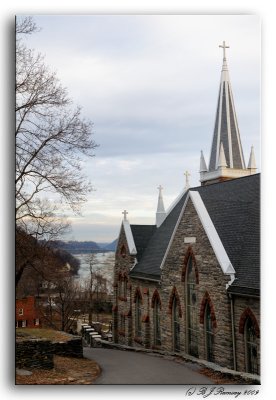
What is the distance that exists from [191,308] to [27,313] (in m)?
3.98

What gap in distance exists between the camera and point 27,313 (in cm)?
879

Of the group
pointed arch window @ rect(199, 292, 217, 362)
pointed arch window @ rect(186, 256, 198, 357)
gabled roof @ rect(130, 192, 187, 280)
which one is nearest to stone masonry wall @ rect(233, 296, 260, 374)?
pointed arch window @ rect(199, 292, 217, 362)

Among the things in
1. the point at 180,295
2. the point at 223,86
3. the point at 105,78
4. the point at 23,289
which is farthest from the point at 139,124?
the point at 180,295

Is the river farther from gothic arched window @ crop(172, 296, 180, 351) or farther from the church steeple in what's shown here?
the church steeple

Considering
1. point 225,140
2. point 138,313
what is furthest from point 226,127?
point 138,313

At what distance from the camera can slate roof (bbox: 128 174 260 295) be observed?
9117mm

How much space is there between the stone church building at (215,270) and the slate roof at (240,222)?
0.02 meters

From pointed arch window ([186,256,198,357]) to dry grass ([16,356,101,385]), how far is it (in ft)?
9.03

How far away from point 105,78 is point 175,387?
5.34 meters

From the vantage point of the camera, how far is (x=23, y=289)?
8602 mm

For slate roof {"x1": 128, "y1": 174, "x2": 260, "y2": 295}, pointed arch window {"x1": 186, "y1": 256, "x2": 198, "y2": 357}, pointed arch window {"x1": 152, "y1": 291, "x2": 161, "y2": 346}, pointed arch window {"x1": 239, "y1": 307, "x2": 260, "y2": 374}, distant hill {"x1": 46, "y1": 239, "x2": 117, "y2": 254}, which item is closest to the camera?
pointed arch window {"x1": 239, "y1": 307, "x2": 260, "y2": 374}

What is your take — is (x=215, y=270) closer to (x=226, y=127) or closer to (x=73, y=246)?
(x=226, y=127)

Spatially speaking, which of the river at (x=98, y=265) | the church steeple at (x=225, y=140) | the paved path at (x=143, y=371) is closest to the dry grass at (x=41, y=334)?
the paved path at (x=143, y=371)
